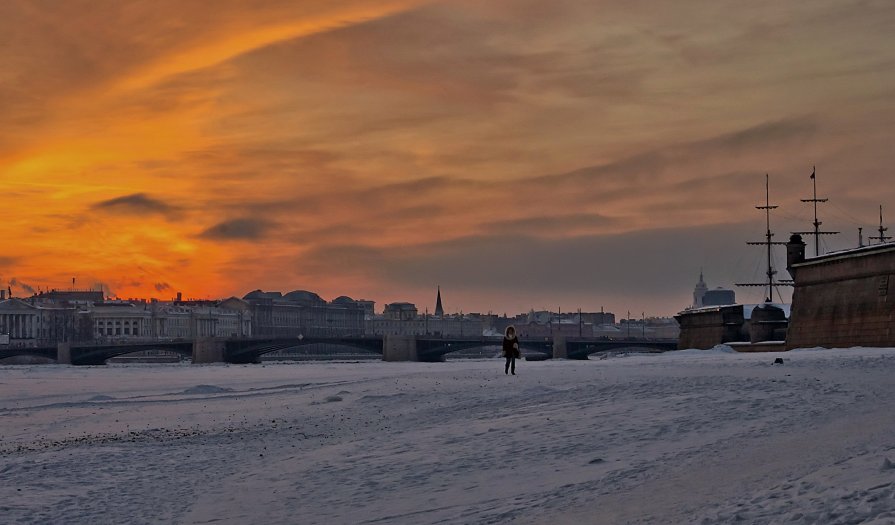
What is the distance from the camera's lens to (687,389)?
2206cm

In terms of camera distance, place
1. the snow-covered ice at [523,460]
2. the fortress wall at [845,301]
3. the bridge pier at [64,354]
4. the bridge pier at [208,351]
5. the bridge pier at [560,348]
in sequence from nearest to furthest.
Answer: the snow-covered ice at [523,460]
the fortress wall at [845,301]
the bridge pier at [560,348]
the bridge pier at [208,351]
the bridge pier at [64,354]

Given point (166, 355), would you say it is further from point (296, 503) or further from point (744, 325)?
point (296, 503)

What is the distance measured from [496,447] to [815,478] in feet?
21.3

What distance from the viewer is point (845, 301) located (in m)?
46.2

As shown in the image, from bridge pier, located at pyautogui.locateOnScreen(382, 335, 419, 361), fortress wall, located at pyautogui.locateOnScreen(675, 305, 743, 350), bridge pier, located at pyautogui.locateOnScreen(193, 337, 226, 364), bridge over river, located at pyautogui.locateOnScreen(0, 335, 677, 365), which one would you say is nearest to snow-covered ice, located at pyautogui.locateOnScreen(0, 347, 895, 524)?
fortress wall, located at pyautogui.locateOnScreen(675, 305, 743, 350)

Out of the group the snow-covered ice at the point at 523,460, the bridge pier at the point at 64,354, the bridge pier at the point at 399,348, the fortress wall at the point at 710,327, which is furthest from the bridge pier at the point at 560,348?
the snow-covered ice at the point at 523,460

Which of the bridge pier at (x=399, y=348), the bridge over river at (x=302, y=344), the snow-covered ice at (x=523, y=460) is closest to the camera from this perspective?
the snow-covered ice at (x=523, y=460)

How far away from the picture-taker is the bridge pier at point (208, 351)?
128 meters

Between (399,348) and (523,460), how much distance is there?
110745 mm

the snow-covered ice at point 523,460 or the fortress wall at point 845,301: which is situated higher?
the fortress wall at point 845,301

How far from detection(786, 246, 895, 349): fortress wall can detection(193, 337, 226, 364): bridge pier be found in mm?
86879

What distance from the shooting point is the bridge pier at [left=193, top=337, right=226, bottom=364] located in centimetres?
12800

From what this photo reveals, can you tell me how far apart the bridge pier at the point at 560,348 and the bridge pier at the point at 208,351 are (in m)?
36.5

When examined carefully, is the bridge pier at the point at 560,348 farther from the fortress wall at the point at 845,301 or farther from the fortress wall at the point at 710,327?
the fortress wall at the point at 845,301
